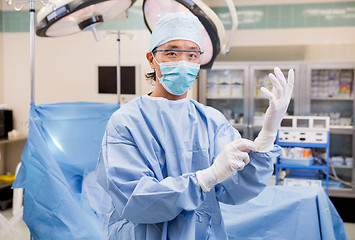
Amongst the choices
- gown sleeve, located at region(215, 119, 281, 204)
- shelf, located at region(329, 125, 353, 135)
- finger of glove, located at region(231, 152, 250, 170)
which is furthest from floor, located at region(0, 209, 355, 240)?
finger of glove, located at region(231, 152, 250, 170)

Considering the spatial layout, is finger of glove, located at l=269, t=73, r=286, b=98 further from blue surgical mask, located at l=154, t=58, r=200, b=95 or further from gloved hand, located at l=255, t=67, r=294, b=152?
blue surgical mask, located at l=154, t=58, r=200, b=95

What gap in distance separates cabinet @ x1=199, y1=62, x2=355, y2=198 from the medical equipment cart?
1.04 feet

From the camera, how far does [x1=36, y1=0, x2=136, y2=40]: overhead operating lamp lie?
7.21 feet

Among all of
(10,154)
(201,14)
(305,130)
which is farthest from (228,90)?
(10,154)

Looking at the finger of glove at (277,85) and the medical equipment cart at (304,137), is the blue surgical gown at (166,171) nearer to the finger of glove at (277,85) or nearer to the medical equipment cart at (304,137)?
the finger of glove at (277,85)

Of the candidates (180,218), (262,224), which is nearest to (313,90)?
(262,224)

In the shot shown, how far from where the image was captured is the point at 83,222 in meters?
2.27

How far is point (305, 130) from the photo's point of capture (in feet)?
13.5

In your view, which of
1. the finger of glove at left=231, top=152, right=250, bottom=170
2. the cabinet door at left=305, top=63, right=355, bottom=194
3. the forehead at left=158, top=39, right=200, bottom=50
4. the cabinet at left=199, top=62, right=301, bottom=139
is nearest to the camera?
the finger of glove at left=231, top=152, right=250, bottom=170

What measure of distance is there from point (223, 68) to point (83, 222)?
2956mm

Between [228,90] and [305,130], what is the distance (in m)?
1.17

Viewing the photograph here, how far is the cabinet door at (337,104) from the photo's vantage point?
4441mm

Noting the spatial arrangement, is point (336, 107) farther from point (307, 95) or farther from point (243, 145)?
point (243, 145)

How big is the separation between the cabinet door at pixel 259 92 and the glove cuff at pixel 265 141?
11.5 feet
